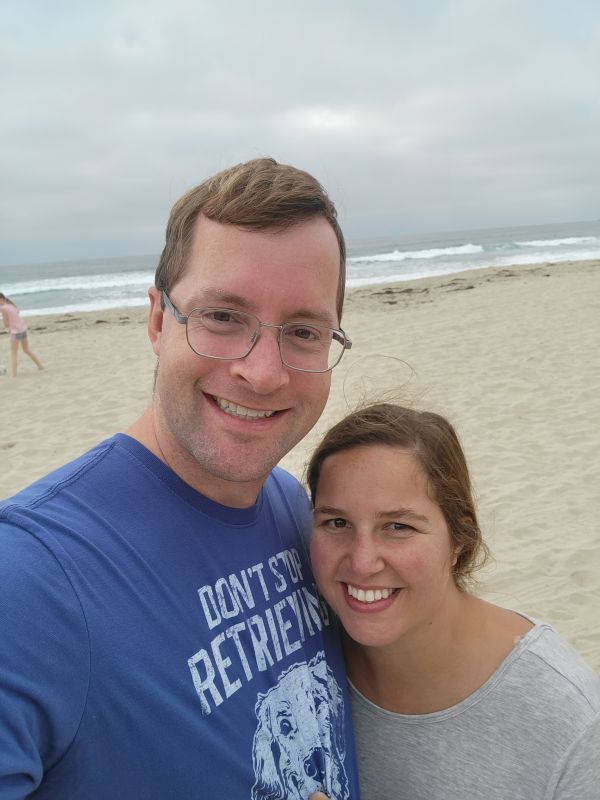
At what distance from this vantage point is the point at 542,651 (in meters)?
1.51

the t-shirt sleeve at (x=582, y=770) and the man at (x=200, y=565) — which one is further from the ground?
the man at (x=200, y=565)

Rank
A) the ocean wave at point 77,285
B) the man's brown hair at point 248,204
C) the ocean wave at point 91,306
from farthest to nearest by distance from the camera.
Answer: the ocean wave at point 77,285 → the ocean wave at point 91,306 → the man's brown hair at point 248,204

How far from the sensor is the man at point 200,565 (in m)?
0.96

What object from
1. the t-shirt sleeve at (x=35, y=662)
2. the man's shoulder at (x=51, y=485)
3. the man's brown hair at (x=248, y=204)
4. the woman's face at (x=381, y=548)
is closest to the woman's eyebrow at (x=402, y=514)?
the woman's face at (x=381, y=548)

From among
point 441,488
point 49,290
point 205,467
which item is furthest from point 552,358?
point 49,290

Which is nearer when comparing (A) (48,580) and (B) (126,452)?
(A) (48,580)

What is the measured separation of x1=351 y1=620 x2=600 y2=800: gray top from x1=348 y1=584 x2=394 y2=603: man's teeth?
31 cm

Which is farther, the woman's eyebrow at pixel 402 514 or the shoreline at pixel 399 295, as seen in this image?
the shoreline at pixel 399 295

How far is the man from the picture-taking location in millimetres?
963

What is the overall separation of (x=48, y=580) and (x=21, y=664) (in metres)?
0.13

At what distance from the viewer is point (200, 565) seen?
1260mm

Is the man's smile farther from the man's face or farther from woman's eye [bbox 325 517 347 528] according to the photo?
woman's eye [bbox 325 517 347 528]

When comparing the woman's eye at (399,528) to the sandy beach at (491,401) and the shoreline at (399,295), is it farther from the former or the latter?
the shoreline at (399,295)

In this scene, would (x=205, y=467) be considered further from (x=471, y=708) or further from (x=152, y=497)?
(x=471, y=708)
